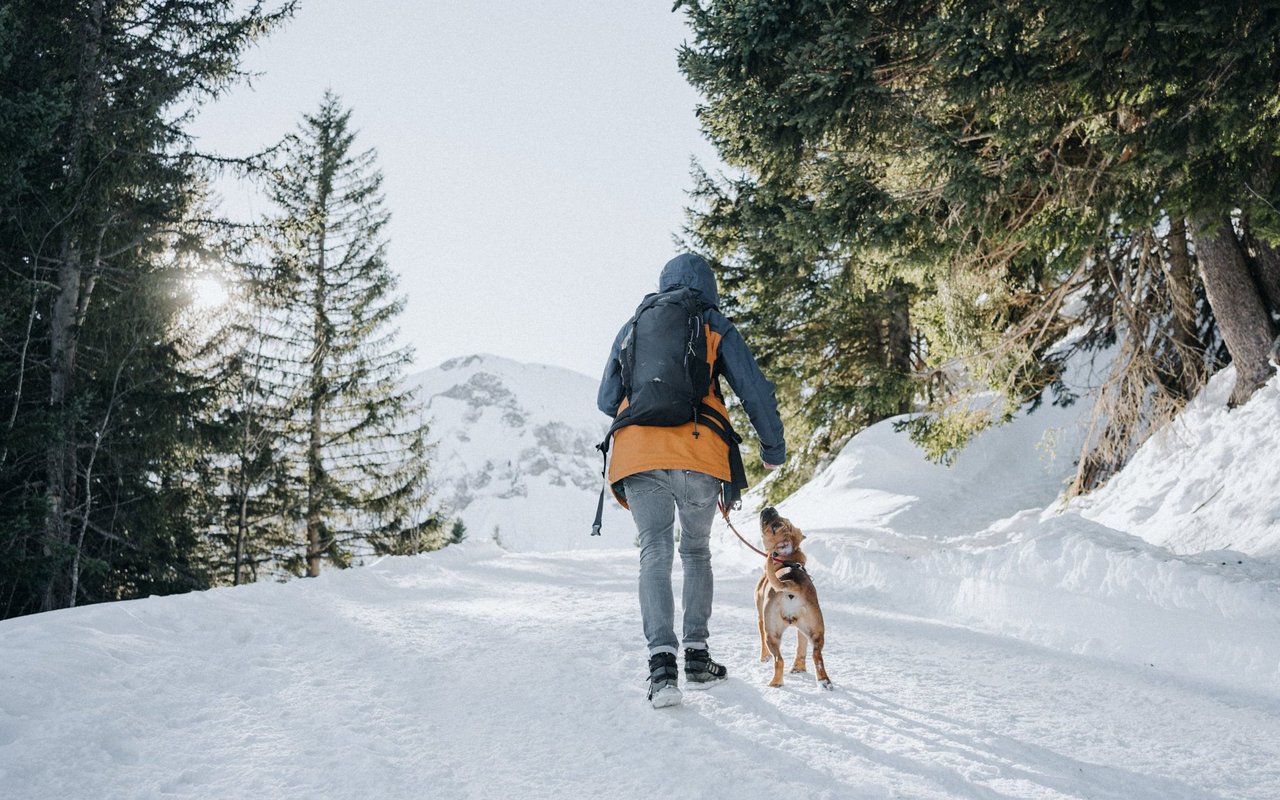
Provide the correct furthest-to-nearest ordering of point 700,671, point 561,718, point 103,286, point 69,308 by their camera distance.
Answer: point 103,286, point 69,308, point 700,671, point 561,718

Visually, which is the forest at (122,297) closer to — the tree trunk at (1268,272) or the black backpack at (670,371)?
the black backpack at (670,371)

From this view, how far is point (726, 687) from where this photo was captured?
11.8 feet

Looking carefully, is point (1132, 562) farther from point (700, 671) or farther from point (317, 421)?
point (317, 421)

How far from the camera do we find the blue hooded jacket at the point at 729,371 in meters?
3.60

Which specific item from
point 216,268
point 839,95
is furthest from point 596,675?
point 216,268

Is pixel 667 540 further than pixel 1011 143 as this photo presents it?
No

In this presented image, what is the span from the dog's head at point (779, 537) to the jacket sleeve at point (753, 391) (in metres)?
0.34

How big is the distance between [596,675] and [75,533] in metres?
10.6

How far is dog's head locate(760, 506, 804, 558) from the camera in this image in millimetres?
3641

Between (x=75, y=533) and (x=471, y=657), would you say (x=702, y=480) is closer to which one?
(x=471, y=657)

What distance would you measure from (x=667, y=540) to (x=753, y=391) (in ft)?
2.78

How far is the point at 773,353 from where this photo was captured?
14180 mm

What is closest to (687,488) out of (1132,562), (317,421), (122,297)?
(1132,562)

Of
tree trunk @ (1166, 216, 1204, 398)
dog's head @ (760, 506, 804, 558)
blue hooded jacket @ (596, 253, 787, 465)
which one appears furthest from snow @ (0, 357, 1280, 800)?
tree trunk @ (1166, 216, 1204, 398)
